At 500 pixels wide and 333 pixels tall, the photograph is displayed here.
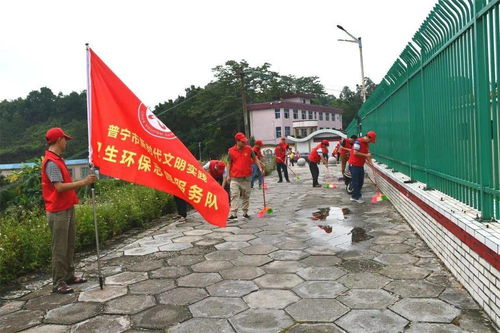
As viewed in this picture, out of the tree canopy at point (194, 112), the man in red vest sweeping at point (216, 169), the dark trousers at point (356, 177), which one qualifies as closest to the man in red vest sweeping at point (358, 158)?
the dark trousers at point (356, 177)

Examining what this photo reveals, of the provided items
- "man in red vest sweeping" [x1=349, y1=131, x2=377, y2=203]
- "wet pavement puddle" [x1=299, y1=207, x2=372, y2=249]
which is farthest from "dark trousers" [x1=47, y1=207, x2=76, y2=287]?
"man in red vest sweeping" [x1=349, y1=131, x2=377, y2=203]

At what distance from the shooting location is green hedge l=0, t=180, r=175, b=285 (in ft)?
16.2

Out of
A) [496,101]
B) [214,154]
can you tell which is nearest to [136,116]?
[496,101]

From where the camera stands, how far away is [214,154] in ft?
168

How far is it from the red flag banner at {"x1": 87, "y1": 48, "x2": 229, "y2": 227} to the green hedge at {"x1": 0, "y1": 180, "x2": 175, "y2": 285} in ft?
6.36

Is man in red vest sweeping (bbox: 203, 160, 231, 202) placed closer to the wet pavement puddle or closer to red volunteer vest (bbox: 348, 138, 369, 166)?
the wet pavement puddle

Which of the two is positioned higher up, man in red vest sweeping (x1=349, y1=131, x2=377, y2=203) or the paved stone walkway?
man in red vest sweeping (x1=349, y1=131, x2=377, y2=203)

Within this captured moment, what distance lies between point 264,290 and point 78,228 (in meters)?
3.29

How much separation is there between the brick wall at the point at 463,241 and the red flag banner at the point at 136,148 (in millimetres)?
2345

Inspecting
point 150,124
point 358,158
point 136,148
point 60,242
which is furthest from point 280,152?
point 60,242

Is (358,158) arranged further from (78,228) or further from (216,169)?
(78,228)

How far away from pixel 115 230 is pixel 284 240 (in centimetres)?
288

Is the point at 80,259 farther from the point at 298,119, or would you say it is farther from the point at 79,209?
the point at 298,119

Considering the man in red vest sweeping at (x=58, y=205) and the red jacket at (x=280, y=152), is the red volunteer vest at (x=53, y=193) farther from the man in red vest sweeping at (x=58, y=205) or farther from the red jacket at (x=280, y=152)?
the red jacket at (x=280, y=152)
